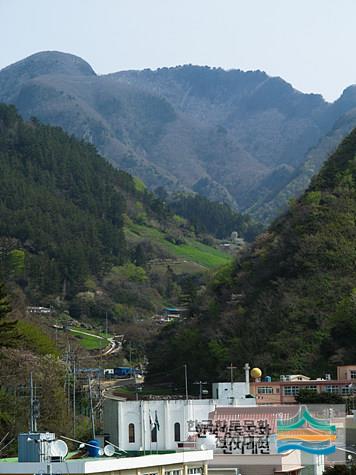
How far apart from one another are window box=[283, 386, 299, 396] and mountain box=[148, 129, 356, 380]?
453 inches

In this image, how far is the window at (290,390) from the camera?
96162mm

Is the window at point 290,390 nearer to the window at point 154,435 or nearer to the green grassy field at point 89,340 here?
the window at point 154,435

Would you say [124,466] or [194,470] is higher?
[124,466]

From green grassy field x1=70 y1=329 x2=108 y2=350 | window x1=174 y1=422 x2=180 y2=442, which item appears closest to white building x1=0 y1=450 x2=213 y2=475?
window x1=174 y1=422 x2=180 y2=442

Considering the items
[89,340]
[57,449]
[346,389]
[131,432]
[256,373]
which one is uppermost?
[89,340]

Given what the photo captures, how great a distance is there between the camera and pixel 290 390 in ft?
319

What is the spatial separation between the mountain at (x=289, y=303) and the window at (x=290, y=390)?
11509 mm

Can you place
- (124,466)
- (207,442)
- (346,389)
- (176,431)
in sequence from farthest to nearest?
(346,389), (176,431), (207,442), (124,466)

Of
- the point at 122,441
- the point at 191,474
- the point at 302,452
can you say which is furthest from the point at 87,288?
the point at 191,474

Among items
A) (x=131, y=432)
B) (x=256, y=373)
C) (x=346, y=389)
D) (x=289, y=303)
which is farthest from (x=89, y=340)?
(x=131, y=432)

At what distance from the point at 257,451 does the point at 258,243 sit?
98.6m

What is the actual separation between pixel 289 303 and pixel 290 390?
23.4 metres

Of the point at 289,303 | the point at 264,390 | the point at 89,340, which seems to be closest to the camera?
the point at 264,390

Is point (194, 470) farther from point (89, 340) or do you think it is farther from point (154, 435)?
point (89, 340)
